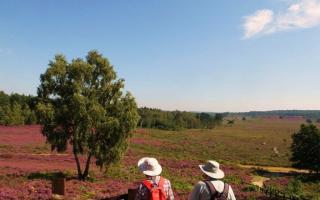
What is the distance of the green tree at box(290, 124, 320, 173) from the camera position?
52.2 meters

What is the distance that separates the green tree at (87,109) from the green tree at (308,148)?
2924cm

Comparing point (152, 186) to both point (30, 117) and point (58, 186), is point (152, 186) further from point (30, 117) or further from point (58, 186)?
point (30, 117)

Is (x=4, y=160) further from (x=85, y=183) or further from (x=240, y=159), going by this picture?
(x=240, y=159)

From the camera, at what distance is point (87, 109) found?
33094mm

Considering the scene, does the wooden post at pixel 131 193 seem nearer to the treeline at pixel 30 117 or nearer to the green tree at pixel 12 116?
the treeline at pixel 30 117

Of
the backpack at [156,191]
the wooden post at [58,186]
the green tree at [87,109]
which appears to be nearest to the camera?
the backpack at [156,191]

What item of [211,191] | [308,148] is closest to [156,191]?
[211,191]

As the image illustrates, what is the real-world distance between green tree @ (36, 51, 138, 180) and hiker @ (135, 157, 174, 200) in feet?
80.2

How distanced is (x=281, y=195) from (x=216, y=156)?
4702 cm

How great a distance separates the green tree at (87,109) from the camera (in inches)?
1282

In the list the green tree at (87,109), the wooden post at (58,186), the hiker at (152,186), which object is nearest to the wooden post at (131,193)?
the hiker at (152,186)

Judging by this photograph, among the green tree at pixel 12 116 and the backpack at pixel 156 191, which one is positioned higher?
the green tree at pixel 12 116

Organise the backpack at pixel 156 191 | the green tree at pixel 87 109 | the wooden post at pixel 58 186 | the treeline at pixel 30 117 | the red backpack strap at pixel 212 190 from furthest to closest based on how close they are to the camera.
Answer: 1. the treeline at pixel 30 117
2. the green tree at pixel 87 109
3. the wooden post at pixel 58 186
4. the backpack at pixel 156 191
5. the red backpack strap at pixel 212 190

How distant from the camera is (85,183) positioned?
106 feet
